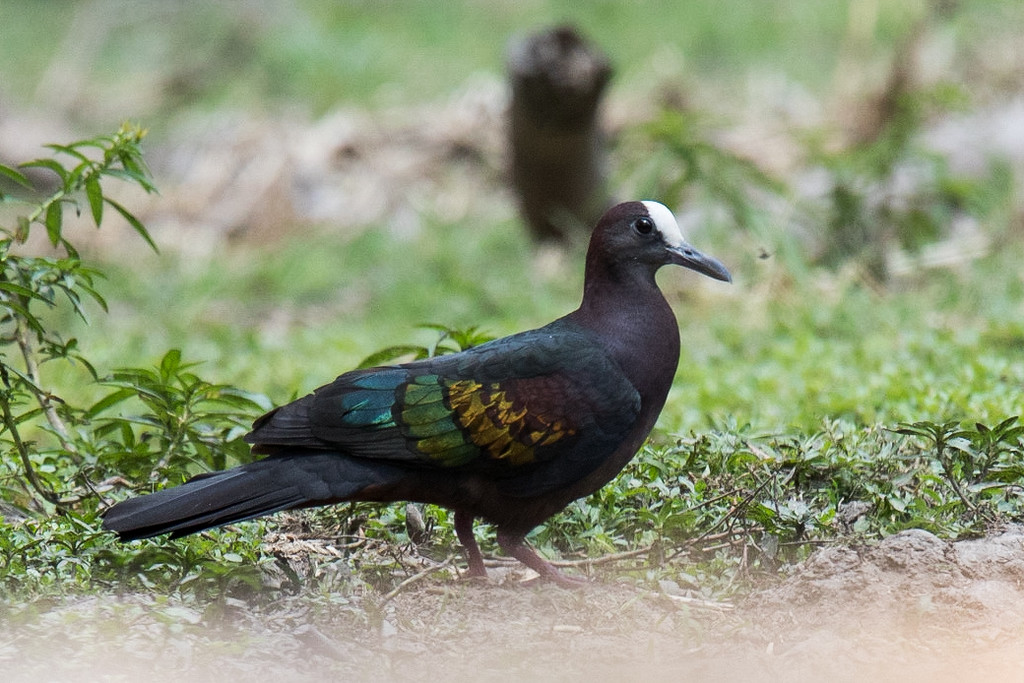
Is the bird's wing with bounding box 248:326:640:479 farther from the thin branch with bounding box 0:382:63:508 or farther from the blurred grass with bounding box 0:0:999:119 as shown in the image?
the blurred grass with bounding box 0:0:999:119

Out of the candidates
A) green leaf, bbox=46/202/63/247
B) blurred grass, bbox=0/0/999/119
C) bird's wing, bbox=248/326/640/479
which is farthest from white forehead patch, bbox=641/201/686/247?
blurred grass, bbox=0/0/999/119

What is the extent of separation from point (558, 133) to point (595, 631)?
217 inches

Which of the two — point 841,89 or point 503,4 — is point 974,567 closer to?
point 841,89

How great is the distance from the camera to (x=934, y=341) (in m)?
5.54

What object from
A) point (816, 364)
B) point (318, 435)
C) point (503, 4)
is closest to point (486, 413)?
point (318, 435)

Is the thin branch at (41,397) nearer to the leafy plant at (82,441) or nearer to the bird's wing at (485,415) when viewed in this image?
the leafy plant at (82,441)

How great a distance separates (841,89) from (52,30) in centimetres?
972

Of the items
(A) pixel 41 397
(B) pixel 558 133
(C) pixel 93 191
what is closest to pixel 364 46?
(B) pixel 558 133

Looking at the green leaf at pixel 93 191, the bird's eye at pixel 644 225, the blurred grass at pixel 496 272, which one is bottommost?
the green leaf at pixel 93 191

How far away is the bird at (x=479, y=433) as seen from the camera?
333 centimetres

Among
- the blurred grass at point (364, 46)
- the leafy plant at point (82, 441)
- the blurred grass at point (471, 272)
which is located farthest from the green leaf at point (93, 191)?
the blurred grass at point (364, 46)

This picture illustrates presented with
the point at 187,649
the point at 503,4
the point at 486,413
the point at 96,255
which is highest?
the point at 503,4

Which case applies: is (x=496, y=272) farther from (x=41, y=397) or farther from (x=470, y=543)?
(x=470, y=543)

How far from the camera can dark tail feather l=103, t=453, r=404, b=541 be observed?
3160 mm
